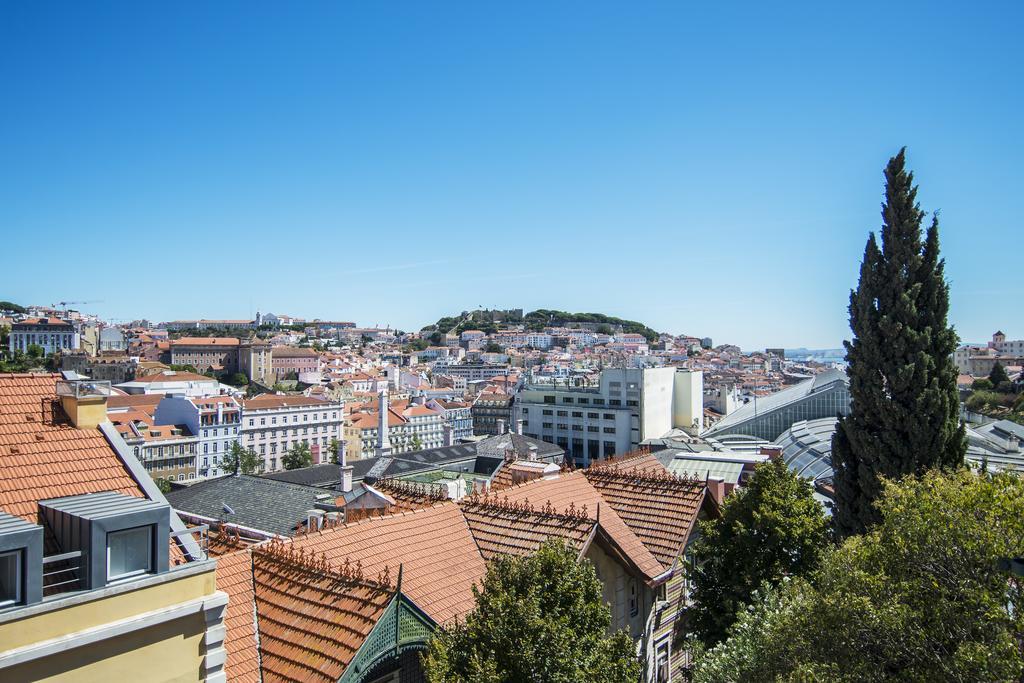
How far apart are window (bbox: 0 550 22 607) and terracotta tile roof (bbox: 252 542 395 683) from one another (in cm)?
308

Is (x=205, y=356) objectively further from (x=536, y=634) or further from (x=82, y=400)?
(x=536, y=634)

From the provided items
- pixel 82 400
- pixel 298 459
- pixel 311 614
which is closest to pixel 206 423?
pixel 298 459

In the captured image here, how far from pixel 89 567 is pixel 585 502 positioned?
1024cm

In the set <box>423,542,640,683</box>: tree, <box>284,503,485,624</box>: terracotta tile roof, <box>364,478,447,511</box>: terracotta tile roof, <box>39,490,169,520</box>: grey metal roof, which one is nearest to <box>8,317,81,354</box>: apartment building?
<box>364,478,447,511</box>: terracotta tile roof

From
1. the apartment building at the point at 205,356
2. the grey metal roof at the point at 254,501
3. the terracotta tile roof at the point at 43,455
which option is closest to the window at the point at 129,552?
the terracotta tile roof at the point at 43,455

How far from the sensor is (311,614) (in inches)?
320

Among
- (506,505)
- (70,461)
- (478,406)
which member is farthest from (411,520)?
(478,406)

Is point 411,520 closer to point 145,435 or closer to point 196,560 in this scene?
point 196,560

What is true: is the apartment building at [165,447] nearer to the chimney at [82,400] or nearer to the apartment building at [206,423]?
the apartment building at [206,423]

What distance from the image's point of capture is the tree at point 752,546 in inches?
505

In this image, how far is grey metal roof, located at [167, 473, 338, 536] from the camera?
2212 cm

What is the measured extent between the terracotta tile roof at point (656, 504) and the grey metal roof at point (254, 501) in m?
10.7

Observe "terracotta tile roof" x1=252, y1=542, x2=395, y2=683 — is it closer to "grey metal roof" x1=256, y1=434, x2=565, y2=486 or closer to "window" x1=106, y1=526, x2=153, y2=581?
"window" x1=106, y1=526, x2=153, y2=581

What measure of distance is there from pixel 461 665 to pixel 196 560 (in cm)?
299
